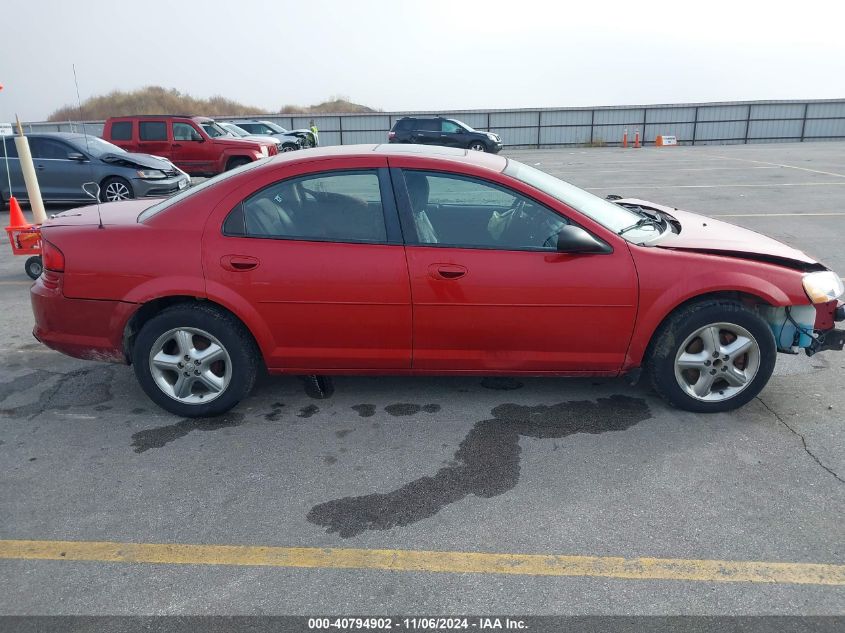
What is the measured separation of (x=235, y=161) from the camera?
1692cm

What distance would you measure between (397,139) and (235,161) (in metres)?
10.9

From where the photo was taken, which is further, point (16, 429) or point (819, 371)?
point (819, 371)

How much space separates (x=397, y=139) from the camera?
2667 centimetres

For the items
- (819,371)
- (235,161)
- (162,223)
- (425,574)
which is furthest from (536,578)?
(235,161)

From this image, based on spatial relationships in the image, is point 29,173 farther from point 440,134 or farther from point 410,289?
point 440,134

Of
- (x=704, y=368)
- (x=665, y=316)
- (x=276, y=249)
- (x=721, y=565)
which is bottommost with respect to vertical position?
(x=721, y=565)

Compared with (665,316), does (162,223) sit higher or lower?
higher

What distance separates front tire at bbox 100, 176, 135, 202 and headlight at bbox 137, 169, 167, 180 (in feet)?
0.94

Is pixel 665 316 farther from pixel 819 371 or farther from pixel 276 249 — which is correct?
pixel 276 249

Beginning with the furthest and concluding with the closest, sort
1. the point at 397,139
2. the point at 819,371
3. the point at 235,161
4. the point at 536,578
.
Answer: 1. the point at 397,139
2. the point at 235,161
3. the point at 819,371
4. the point at 536,578

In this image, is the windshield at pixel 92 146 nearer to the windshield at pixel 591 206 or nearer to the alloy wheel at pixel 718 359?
the windshield at pixel 591 206

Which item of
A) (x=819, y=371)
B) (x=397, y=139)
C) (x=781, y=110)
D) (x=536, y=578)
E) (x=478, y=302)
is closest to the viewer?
(x=536, y=578)

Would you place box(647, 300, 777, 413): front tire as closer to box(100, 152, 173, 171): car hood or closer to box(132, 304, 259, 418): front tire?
box(132, 304, 259, 418): front tire

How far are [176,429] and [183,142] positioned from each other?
14442 millimetres
